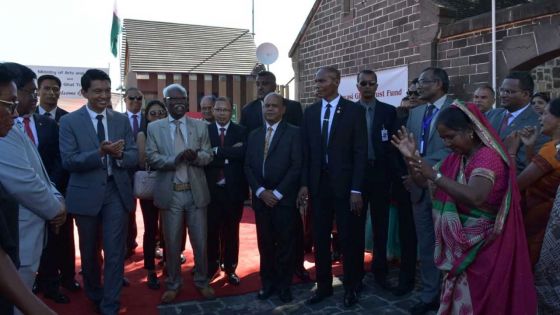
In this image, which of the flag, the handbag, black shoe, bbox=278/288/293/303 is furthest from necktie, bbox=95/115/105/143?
the flag

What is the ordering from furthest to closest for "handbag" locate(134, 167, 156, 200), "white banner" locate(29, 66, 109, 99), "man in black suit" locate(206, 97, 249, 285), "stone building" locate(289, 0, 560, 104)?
"white banner" locate(29, 66, 109, 99), "stone building" locate(289, 0, 560, 104), "man in black suit" locate(206, 97, 249, 285), "handbag" locate(134, 167, 156, 200)

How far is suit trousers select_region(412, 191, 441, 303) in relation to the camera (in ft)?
14.0

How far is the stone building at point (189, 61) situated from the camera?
1764 centimetres

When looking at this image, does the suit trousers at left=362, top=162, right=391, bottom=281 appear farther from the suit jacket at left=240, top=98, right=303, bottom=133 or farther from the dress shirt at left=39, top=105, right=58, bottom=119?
the dress shirt at left=39, top=105, right=58, bottom=119

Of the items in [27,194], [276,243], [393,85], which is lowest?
[276,243]

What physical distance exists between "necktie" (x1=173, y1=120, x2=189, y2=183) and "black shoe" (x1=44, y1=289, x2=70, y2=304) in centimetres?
154

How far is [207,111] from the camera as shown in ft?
23.1

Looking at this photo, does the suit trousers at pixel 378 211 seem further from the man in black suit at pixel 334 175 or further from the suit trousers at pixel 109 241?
the suit trousers at pixel 109 241

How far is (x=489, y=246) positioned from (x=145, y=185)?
3.36 m

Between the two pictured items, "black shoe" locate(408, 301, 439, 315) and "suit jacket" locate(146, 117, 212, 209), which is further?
"suit jacket" locate(146, 117, 212, 209)

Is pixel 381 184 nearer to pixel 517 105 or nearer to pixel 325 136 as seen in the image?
pixel 325 136

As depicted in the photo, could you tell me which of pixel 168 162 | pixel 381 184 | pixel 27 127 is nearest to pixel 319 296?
pixel 381 184

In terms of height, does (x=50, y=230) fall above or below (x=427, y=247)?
above

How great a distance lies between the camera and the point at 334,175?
4383 millimetres
